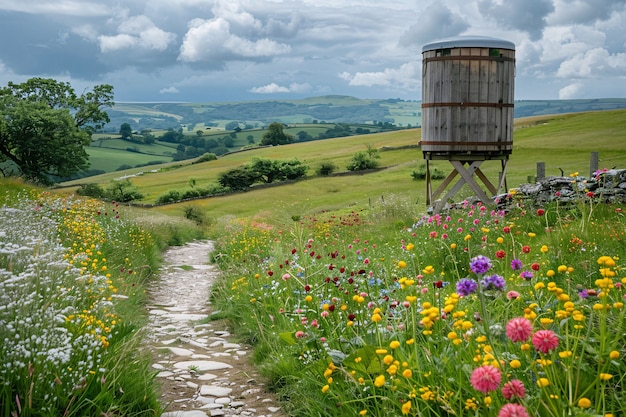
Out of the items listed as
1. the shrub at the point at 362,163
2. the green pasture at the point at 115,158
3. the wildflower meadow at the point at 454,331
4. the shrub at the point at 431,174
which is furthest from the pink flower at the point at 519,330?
the green pasture at the point at 115,158

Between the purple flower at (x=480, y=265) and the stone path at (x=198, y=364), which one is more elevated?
the purple flower at (x=480, y=265)

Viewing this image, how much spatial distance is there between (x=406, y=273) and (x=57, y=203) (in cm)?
870

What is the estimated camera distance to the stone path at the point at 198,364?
4.86m

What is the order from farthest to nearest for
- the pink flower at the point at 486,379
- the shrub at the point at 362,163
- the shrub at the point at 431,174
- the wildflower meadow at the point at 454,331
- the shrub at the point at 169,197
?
the shrub at the point at 362,163
the shrub at the point at 169,197
the shrub at the point at 431,174
the wildflower meadow at the point at 454,331
the pink flower at the point at 486,379

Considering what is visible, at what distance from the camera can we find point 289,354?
17.6 ft

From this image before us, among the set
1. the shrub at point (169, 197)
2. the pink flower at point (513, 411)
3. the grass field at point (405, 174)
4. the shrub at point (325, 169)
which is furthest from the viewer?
the shrub at point (325, 169)

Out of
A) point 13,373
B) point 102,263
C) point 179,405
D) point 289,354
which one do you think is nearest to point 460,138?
point 102,263

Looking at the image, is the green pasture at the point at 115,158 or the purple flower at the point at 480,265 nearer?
the purple flower at the point at 480,265

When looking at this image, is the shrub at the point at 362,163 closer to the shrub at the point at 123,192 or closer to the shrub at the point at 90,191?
the shrub at the point at 123,192

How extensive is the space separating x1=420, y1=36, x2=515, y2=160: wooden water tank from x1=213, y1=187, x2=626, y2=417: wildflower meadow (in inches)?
193

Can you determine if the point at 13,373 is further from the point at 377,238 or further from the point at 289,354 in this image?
the point at 377,238

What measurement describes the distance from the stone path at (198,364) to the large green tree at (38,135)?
28.1 meters

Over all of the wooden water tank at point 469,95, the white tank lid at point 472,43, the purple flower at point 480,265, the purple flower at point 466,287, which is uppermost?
the white tank lid at point 472,43

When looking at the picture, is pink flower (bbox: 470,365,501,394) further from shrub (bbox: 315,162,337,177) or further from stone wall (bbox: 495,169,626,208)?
shrub (bbox: 315,162,337,177)
